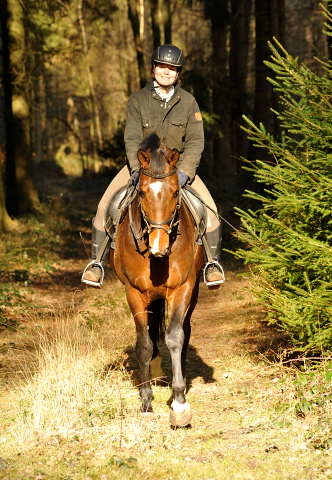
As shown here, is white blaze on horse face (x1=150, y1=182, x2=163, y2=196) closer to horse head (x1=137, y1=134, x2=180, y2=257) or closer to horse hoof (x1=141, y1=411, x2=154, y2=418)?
horse head (x1=137, y1=134, x2=180, y2=257)

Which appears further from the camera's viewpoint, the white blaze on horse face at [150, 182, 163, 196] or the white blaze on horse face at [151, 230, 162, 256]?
the white blaze on horse face at [150, 182, 163, 196]

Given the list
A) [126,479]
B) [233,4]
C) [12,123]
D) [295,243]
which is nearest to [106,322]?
[295,243]

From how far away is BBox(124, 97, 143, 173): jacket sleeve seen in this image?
6.41 m

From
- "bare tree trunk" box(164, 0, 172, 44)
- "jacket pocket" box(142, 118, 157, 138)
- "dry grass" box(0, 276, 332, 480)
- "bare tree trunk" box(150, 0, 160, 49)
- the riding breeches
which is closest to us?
"dry grass" box(0, 276, 332, 480)

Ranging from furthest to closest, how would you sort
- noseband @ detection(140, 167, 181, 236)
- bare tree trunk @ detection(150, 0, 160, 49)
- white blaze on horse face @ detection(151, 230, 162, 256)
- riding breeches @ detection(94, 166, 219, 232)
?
bare tree trunk @ detection(150, 0, 160, 49)
riding breeches @ detection(94, 166, 219, 232)
noseband @ detection(140, 167, 181, 236)
white blaze on horse face @ detection(151, 230, 162, 256)

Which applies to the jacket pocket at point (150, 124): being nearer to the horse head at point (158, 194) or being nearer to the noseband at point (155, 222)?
the horse head at point (158, 194)

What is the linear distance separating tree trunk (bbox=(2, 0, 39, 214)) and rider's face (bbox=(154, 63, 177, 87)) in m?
13.3

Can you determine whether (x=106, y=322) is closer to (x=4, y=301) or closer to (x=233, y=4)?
(x=4, y=301)

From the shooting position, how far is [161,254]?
5.26m

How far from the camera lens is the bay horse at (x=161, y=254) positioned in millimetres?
5414

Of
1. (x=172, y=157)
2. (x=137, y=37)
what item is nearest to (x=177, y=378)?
(x=172, y=157)

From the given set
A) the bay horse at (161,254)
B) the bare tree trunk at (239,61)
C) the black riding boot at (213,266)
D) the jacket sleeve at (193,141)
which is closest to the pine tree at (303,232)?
the black riding boot at (213,266)

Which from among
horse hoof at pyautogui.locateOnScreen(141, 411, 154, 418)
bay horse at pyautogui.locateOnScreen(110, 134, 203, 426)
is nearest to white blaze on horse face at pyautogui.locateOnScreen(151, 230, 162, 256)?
bay horse at pyautogui.locateOnScreen(110, 134, 203, 426)

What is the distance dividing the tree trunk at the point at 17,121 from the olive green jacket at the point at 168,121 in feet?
43.5
